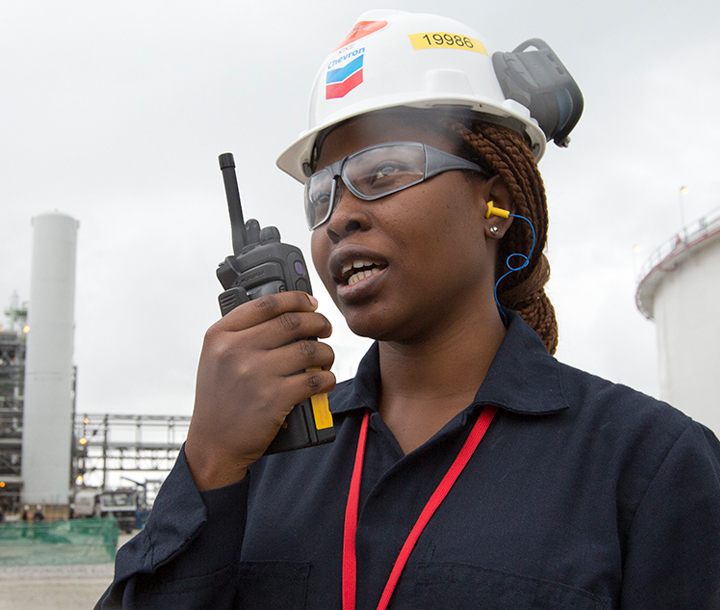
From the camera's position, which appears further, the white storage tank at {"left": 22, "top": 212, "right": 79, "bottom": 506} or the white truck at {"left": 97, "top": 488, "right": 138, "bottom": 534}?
the white truck at {"left": 97, "top": 488, "right": 138, "bottom": 534}

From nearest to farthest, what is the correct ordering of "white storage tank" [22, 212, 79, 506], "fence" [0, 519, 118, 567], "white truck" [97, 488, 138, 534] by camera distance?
"fence" [0, 519, 118, 567] < "white storage tank" [22, 212, 79, 506] < "white truck" [97, 488, 138, 534]

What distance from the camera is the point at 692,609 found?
60.3 inches

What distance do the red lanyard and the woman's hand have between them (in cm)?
30

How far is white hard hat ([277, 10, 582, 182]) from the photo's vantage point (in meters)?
2.21

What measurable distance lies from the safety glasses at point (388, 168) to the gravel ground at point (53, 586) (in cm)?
1119

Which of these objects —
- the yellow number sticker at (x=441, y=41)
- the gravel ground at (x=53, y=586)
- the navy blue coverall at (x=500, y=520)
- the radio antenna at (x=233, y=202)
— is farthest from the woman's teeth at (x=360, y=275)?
the gravel ground at (x=53, y=586)

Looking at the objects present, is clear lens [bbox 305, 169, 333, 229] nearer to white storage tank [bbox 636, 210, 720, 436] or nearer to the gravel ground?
the gravel ground

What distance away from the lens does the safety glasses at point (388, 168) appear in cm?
201

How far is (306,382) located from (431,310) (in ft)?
1.54

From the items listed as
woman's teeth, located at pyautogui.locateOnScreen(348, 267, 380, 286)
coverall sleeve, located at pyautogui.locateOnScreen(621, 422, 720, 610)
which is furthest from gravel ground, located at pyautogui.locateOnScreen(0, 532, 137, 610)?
coverall sleeve, located at pyautogui.locateOnScreen(621, 422, 720, 610)

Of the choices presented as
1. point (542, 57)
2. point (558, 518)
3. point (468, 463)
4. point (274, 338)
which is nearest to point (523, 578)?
point (558, 518)

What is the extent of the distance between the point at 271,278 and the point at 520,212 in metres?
0.87

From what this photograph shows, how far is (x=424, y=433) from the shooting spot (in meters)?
2.04

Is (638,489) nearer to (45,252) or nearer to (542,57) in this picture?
(542,57)
